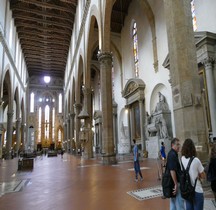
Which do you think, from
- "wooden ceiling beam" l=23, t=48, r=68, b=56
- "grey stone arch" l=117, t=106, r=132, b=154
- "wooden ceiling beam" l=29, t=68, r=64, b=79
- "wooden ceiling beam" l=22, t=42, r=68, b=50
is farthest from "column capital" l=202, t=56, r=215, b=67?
"wooden ceiling beam" l=29, t=68, r=64, b=79

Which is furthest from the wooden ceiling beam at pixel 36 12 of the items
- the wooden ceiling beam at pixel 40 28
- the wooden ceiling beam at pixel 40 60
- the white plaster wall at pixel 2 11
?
the wooden ceiling beam at pixel 40 60

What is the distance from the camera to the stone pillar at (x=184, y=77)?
5.05 metres

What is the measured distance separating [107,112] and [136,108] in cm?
703

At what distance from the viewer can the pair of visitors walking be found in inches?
99.5

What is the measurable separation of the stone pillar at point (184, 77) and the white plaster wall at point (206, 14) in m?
5.86

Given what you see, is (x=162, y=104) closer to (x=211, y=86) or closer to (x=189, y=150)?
(x=211, y=86)

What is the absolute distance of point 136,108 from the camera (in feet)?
63.8

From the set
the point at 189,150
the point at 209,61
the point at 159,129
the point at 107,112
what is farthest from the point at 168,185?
the point at 159,129

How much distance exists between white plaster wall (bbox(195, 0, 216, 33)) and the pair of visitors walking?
9876mm

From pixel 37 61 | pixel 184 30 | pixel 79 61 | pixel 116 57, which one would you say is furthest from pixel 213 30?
pixel 37 61

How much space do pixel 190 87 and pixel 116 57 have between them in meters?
20.2

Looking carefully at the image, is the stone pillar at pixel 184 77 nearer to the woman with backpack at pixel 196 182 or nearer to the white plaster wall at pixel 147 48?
the woman with backpack at pixel 196 182

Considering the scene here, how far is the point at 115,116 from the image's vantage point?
78.9 feet

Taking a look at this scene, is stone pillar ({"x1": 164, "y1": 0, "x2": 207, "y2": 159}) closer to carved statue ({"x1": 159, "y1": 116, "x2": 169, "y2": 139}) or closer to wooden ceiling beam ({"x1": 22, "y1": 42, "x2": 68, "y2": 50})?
carved statue ({"x1": 159, "y1": 116, "x2": 169, "y2": 139})
